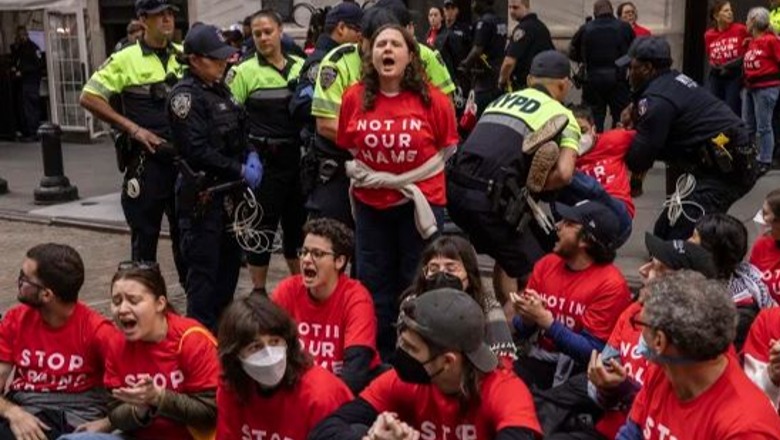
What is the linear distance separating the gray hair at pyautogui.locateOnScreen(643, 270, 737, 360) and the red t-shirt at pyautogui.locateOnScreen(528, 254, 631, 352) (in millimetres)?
1258

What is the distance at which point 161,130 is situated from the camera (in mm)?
6781

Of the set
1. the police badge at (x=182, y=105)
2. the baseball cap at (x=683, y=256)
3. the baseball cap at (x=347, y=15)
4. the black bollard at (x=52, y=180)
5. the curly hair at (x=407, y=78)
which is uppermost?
the baseball cap at (x=347, y=15)

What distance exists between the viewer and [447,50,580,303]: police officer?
5383mm

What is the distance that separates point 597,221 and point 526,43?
6333 mm

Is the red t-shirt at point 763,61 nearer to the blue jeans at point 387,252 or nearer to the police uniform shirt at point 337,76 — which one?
the police uniform shirt at point 337,76

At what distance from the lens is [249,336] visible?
3.47 metres

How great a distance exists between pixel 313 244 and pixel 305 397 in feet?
3.58

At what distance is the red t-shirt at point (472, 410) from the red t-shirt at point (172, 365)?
793 millimetres

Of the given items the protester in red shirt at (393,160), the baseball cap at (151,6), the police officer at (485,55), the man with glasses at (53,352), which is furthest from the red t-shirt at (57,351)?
the police officer at (485,55)

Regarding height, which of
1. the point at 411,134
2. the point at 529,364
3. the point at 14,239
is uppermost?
the point at 411,134

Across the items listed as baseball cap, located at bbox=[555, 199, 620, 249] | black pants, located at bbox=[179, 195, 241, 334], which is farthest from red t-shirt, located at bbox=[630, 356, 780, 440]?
black pants, located at bbox=[179, 195, 241, 334]

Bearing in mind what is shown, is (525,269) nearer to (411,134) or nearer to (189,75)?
(411,134)

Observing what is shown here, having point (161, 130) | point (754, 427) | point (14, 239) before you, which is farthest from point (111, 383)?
point (14, 239)

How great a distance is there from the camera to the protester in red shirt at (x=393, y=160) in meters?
5.21
